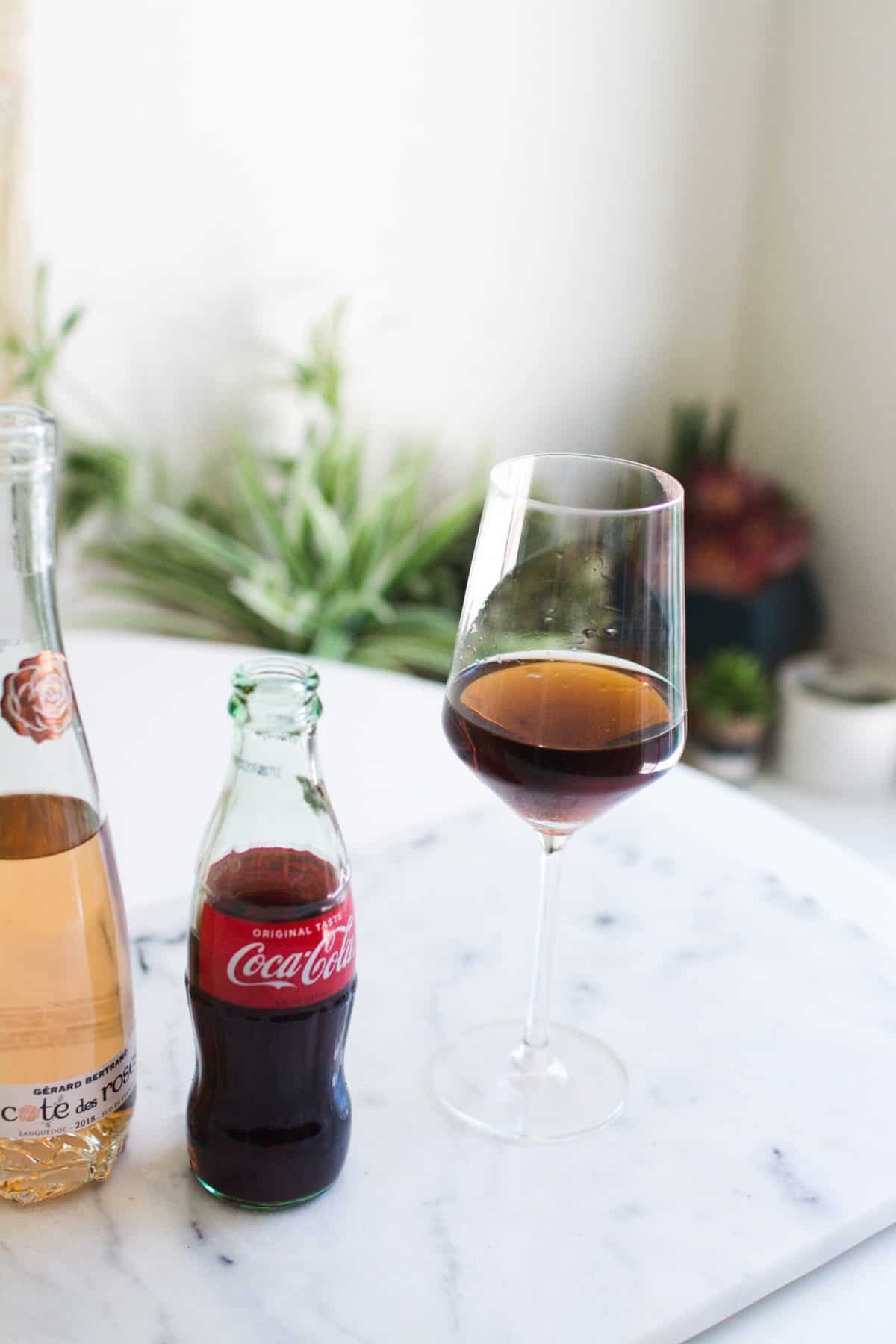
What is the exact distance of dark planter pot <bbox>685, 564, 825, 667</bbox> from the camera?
253 cm

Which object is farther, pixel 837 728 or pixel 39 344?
pixel 837 728

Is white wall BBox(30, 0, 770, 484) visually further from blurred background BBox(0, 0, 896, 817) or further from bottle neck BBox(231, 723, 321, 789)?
bottle neck BBox(231, 723, 321, 789)

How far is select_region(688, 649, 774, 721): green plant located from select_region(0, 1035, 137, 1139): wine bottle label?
1972 mm

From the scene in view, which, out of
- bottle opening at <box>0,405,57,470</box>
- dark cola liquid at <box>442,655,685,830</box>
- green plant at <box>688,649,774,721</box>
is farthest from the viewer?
green plant at <box>688,649,774,721</box>

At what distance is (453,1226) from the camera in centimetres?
57

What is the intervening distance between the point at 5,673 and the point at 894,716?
2.15m

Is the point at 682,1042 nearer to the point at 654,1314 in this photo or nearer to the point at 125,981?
the point at 654,1314

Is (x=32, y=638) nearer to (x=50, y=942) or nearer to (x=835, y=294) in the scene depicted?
(x=50, y=942)

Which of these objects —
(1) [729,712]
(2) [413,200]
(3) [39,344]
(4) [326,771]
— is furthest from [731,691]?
(4) [326,771]

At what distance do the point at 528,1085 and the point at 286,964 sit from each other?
196mm

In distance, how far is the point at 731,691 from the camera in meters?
2.45

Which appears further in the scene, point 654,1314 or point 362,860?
point 362,860

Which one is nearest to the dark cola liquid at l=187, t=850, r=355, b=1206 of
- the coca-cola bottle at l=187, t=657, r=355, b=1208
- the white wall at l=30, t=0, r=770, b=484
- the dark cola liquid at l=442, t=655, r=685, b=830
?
the coca-cola bottle at l=187, t=657, r=355, b=1208

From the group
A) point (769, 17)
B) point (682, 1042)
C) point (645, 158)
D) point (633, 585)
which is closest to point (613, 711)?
point (633, 585)
